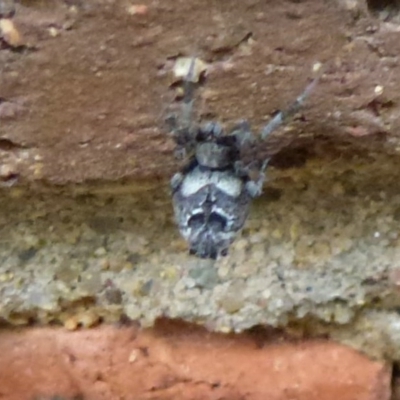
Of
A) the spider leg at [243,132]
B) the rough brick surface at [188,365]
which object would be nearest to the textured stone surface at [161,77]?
the spider leg at [243,132]

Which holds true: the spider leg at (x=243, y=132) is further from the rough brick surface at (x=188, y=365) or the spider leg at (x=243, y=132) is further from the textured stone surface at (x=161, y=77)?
the rough brick surface at (x=188, y=365)

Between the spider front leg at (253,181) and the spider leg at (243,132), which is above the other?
the spider leg at (243,132)

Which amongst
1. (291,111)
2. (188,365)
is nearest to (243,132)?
(291,111)

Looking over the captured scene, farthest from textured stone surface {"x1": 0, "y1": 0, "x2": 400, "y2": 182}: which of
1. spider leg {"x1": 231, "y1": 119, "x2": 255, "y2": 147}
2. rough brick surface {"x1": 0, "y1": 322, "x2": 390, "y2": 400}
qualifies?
rough brick surface {"x1": 0, "y1": 322, "x2": 390, "y2": 400}

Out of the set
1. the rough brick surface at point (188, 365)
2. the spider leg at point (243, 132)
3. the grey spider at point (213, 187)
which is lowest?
the rough brick surface at point (188, 365)

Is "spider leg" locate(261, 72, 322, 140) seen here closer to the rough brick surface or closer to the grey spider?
the grey spider

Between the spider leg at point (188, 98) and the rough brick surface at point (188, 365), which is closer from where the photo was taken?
the spider leg at point (188, 98)
